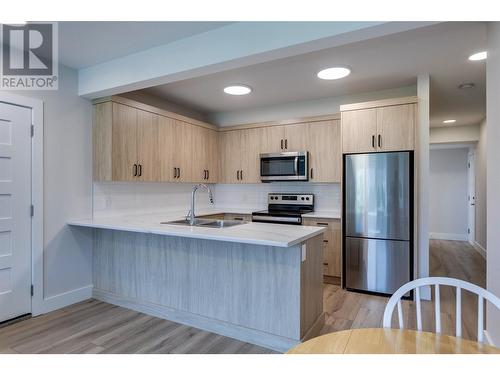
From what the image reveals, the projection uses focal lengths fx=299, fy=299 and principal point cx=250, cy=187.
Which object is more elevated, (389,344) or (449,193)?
(449,193)

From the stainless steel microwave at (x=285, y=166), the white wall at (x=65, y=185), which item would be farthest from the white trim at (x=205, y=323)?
the stainless steel microwave at (x=285, y=166)

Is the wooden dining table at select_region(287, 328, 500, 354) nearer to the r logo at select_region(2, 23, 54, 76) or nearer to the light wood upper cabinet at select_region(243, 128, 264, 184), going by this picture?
the r logo at select_region(2, 23, 54, 76)

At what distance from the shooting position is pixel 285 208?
455 centimetres

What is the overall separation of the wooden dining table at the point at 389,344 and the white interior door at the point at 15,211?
2.83 metres

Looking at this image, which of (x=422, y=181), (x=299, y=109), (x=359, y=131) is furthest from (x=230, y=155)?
(x=422, y=181)

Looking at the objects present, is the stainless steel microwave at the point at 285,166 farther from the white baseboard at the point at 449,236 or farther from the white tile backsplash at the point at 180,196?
the white baseboard at the point at 449,236

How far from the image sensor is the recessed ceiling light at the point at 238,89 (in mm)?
3688

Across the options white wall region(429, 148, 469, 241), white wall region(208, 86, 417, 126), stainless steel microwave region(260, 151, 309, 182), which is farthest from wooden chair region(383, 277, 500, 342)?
white wall region(429, 148, 469, 241)

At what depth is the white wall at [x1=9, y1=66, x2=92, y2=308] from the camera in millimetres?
2941

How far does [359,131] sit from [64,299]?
3704 millimetres

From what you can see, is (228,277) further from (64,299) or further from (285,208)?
(285,208)

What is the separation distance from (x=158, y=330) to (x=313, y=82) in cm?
310

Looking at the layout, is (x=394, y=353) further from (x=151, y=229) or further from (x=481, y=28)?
(x=481, y=28)
